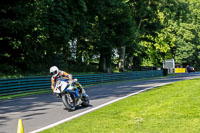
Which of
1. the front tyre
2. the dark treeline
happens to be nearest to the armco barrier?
the dark treeline

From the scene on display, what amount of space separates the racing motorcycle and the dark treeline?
507 inches

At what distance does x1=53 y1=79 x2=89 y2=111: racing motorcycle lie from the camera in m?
10.7

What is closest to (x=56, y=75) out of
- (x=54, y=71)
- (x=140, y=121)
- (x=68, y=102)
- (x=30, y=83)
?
(x=54, y=71)

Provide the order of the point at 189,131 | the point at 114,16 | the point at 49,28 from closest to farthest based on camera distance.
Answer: the point at 189,131, the point at 49,28, the point at 114,16

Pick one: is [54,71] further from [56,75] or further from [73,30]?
[73,30]

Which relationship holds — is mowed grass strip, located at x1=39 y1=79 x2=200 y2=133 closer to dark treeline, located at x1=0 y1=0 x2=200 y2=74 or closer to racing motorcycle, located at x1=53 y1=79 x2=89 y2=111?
racing motorcycle, located at x1=53 y1=79 x2=89 y2=111

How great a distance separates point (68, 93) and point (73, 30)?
20742 millimetres

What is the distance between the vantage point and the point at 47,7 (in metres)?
25.6

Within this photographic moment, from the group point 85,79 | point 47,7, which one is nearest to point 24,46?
point 47,7

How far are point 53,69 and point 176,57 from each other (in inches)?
2702

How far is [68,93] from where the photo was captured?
10.9 m

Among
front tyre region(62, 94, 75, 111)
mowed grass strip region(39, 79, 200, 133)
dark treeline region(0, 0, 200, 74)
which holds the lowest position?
mowed grass strip region(39, 79, 200, 133)

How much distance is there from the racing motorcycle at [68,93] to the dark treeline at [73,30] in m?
12.9

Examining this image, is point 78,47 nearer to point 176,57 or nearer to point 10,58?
point 10,58
